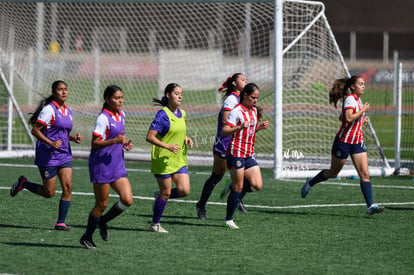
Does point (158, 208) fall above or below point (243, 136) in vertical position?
below

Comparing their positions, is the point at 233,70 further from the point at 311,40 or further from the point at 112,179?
the point at 112,179

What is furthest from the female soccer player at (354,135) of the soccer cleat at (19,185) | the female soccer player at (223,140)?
the soccer cleat at (19,185)

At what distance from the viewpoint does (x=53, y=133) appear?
9.87 m

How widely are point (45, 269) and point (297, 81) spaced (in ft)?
29.8

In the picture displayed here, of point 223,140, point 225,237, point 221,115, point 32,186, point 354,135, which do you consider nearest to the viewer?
point 225,237

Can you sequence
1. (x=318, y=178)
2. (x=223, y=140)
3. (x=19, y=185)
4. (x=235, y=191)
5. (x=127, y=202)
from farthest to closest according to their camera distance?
(x=318, y=178) < (x=223, y=140) < (x=19, y=185) < (x=235, y=191) < (x=127, y=202)

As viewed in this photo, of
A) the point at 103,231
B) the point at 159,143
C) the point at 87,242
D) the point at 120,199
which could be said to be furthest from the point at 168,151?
the point at 87,242

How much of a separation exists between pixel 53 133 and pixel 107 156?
5.10 feet

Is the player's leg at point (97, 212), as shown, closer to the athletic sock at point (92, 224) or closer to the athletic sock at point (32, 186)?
the athletic sock at point (92, 224)

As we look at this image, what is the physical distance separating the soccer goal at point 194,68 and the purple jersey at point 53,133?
553 cm

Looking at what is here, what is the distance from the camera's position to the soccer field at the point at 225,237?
783cm

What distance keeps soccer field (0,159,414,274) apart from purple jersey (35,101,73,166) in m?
0.82

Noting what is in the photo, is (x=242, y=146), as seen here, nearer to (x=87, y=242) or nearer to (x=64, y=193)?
(x=64, y=193)

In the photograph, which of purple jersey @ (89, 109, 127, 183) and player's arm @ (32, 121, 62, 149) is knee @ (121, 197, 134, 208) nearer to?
purple jersey @ (89, 109, 127, 183)
